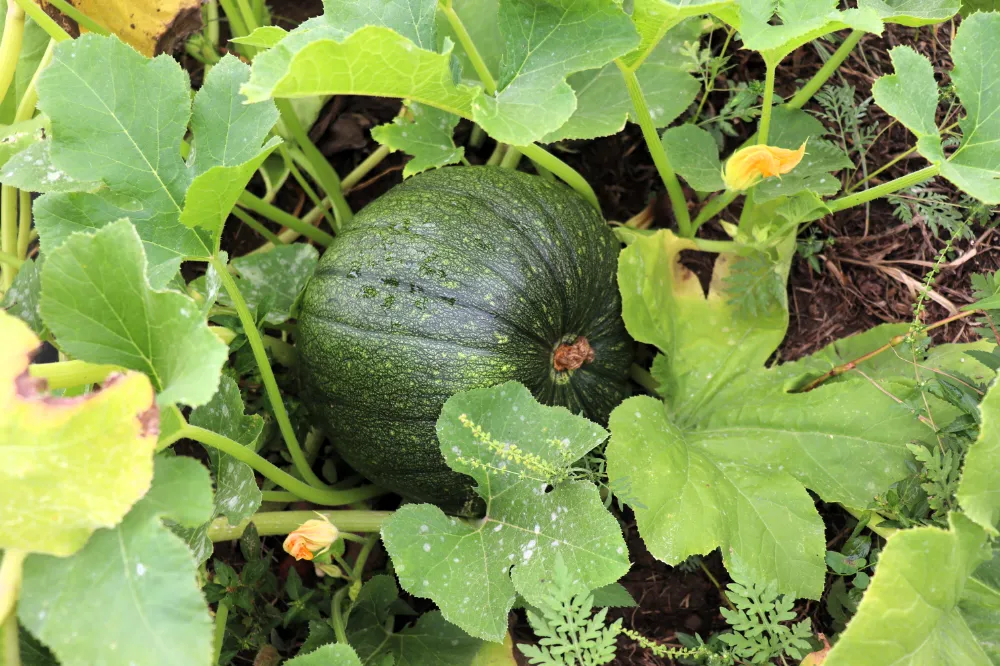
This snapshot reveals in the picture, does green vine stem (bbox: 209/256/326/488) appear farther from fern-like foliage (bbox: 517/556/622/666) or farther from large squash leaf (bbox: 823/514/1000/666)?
large squash leaf (bbox: 823/514/1000/666)

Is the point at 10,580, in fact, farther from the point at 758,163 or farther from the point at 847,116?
the point at 847,116

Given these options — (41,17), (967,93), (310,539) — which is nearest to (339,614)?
(310,539)

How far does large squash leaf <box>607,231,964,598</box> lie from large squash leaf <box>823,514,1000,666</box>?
29cm

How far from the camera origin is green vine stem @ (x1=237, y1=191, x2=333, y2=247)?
6.68ft

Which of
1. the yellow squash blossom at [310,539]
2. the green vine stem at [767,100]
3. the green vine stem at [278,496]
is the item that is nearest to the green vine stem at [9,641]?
the yellow squash blossom at [310,539]

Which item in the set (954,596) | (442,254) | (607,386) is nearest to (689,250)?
(607,386)

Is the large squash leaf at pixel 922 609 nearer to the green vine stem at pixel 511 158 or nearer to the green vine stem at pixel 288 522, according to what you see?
the green vine stem at pixel 288 522

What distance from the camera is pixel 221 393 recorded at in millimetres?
1612

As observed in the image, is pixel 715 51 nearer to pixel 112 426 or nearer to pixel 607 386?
pixel 607 386

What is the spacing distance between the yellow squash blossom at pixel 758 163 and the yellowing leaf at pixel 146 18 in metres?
1.34

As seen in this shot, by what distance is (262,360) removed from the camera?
66.1 inches

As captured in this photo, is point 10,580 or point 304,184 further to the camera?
point 304,184

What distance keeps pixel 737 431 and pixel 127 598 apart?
4.29ft

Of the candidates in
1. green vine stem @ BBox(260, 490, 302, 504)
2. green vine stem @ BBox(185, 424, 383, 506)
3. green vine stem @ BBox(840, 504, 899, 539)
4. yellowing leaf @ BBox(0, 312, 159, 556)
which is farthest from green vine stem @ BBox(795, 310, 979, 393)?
yellowing leaf @ BBox(0, 312, 159, 556)
